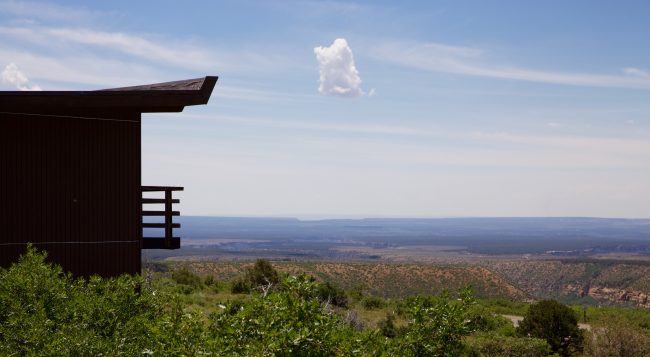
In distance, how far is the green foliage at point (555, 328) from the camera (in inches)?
1046

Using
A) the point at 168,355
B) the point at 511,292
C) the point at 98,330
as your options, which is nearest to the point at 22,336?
the point at 98,330

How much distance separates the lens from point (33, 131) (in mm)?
14617

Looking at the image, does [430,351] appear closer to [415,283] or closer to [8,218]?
[8,218]

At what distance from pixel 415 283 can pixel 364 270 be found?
5480mm

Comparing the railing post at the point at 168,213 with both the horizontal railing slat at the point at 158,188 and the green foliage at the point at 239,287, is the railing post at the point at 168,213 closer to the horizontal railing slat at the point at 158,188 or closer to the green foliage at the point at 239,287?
the horizontal railing slat at the point at 158,188

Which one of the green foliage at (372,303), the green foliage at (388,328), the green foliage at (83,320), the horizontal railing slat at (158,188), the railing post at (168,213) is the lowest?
the green foliage at (372,303)

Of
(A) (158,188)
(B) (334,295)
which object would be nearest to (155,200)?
(A) (158,188)

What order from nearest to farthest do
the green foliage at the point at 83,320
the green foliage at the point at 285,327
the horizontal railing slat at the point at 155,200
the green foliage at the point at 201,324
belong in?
the green foliage at the point at 285,327 < the green foliage at the point at 201,324 < the green foliage at the point at 83,320 < the horizontal railing slat at the point at 155,200

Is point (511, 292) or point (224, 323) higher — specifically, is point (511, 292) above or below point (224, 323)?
below

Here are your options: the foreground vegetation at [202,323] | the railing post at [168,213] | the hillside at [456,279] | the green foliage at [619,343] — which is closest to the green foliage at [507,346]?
the green foliage at [619,343]

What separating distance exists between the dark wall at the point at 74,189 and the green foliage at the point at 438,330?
9.10m

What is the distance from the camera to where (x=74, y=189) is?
14828 millimetres

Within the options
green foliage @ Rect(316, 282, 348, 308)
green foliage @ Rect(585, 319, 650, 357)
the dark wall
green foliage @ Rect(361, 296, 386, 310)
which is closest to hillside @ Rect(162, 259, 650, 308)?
green foliage @ Rect(361, 296, 386, 310)

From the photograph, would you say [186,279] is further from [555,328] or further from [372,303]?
[555,328]
